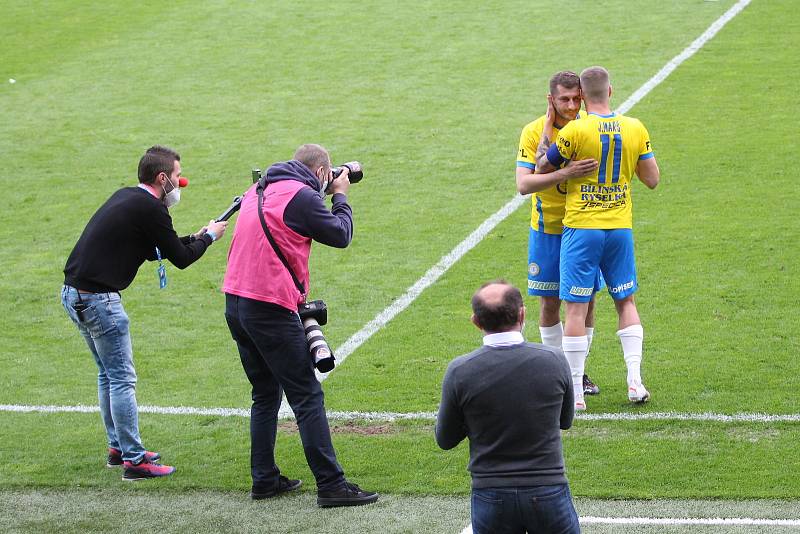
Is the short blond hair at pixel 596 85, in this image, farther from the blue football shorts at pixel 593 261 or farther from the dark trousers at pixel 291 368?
the dark trousers at pixel 291 368

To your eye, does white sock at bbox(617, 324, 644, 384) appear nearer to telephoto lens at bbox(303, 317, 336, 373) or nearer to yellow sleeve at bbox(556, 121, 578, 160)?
yellow sleeve at bbox(556, 121, 578, 160)

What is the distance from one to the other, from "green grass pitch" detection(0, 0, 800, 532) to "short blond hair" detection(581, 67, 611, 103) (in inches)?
81.7

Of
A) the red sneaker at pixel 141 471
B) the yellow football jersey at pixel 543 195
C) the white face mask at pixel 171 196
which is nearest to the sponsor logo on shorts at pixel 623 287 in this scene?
the yellow football jersey at pixel 543 195

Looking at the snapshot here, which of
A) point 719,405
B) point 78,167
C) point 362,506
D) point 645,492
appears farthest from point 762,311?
point 78,167

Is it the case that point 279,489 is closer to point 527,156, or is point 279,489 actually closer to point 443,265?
point 527,156

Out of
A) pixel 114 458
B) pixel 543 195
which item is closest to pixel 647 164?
pixel 543 195

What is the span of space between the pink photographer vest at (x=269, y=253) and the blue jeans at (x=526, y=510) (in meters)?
2.33

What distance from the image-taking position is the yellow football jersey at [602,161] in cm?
745

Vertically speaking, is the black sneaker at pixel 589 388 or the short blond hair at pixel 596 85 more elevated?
the short blond hair at pixel 596 85

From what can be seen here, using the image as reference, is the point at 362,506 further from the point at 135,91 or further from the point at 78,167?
the point at 135,91

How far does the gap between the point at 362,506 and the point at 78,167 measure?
Result: 10145 mm

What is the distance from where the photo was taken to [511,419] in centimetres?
459

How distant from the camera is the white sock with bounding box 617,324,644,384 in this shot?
7.82 m

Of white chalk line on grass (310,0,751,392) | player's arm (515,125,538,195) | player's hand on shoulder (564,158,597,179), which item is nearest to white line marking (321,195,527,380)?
white chalk line on grass (310,0,751,392)
